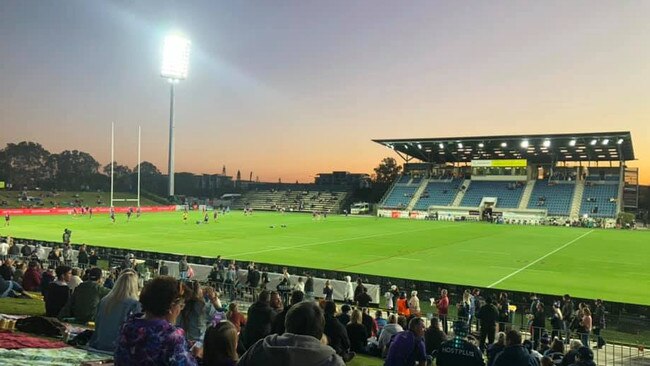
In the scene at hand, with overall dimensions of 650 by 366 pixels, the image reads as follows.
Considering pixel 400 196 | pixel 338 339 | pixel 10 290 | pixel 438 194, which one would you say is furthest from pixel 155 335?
pixel 400 196

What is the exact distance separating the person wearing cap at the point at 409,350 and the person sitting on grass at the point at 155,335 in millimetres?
3352

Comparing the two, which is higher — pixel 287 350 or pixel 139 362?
pixel 287 350

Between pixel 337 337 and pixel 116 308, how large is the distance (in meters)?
2.63

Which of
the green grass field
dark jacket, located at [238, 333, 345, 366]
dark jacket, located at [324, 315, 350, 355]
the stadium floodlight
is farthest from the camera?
the stadium floodlight

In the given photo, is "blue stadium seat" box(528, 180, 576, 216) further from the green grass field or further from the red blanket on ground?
the red blanket on ground

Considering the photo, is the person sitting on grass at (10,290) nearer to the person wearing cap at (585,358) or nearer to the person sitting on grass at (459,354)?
the person sitting on grass at (459,354)

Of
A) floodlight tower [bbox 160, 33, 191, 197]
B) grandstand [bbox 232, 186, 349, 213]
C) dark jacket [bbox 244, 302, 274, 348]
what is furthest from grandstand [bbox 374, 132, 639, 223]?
dark jacket [bbox 244, 302, 274, 348]

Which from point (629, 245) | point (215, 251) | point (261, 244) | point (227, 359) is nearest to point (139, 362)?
point (227, 359)

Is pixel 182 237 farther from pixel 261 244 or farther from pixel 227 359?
pixel 227 359

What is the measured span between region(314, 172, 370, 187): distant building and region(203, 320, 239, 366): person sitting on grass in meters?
105

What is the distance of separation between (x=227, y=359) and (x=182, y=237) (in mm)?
38998

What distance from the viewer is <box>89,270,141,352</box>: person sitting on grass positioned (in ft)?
19.4

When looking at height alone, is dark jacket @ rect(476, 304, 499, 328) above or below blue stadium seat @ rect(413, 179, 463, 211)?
below

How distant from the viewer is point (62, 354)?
270 inches
